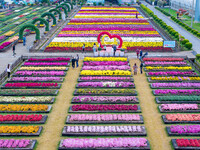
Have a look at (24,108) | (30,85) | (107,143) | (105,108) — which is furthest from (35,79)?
(107,143)

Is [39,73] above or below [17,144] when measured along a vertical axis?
above

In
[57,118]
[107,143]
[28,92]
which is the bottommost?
[107,143]

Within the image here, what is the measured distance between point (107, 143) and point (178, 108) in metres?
8.13

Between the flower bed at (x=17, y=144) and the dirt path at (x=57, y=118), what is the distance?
1.94 feet

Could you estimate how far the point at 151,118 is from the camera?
72.1 ft

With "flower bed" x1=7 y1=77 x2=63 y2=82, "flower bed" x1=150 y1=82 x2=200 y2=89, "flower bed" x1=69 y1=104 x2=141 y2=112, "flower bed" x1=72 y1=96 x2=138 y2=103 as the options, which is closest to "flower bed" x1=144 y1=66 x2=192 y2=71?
"flower bed" x1=150 y1=82 x2=200 y2=89

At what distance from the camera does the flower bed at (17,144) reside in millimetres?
18109

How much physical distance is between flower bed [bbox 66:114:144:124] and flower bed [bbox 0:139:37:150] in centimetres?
371

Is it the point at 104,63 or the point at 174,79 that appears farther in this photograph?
the point at 104,63

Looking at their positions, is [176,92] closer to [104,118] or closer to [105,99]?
[105,99]

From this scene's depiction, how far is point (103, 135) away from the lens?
19.6 meters

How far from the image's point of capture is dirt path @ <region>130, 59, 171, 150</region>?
1890 centimetres

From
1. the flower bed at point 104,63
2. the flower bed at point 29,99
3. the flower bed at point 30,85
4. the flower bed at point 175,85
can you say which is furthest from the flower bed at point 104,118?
the flower bed at point 104,63

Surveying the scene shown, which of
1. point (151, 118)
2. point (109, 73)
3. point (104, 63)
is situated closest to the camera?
point (151, 118)
